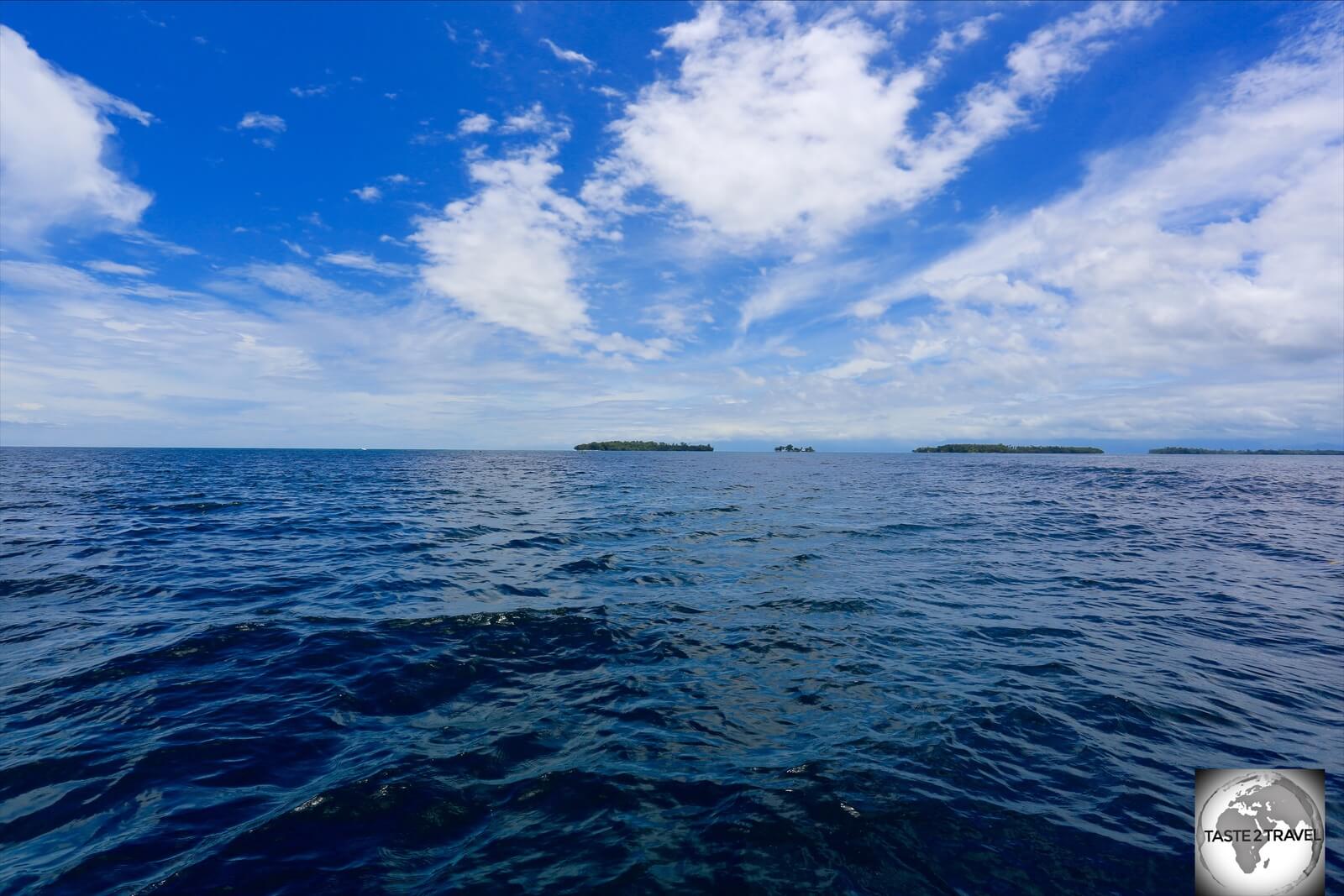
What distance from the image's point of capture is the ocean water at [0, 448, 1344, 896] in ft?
21.2

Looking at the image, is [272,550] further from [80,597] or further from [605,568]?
[605,568]

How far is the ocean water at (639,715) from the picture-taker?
6.46 metres

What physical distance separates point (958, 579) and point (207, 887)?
20.4 meters

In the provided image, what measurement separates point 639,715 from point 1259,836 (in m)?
8.20

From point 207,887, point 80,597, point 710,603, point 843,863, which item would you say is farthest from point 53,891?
point 80,597

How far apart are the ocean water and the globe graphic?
365mm

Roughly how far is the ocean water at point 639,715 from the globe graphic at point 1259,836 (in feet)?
1.20

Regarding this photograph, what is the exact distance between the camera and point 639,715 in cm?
986

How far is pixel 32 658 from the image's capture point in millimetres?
11797

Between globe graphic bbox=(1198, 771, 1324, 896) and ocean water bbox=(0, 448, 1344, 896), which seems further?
ocean water bbox=(0, 448, 1344, 896)

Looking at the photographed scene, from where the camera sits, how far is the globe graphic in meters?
6.07

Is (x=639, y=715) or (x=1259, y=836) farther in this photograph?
(x=639, y=715)

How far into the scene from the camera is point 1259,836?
20.8 ft

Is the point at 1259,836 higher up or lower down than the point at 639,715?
higher up
